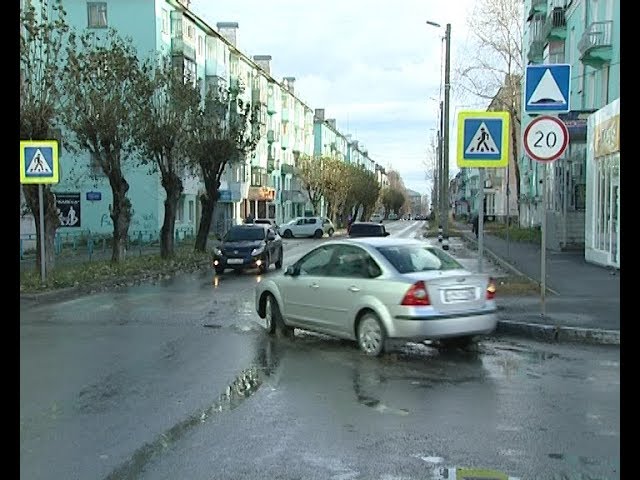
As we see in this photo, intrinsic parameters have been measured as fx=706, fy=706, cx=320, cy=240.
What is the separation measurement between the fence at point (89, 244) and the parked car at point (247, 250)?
16.9 feet

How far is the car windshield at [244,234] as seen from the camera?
24.4m

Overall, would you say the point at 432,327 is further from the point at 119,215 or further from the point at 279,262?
the point at 279,262

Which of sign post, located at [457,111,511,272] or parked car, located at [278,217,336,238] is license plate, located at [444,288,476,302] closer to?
sign post, located at [457,111,511,272]

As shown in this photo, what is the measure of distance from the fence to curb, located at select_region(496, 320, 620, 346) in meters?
18.1

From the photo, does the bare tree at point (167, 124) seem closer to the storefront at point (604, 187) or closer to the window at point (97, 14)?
the storefront at point (604, 187)

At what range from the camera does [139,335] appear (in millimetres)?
11070

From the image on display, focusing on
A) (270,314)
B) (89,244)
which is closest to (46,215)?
(89,244)

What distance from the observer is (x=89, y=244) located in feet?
85.6

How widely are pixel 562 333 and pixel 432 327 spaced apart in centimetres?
282

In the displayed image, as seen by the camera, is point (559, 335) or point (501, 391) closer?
point (501, 391)

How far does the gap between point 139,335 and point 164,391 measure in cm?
391

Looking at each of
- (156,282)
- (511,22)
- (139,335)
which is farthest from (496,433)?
(511,22)

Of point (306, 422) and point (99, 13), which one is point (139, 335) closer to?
point (306, 422)
